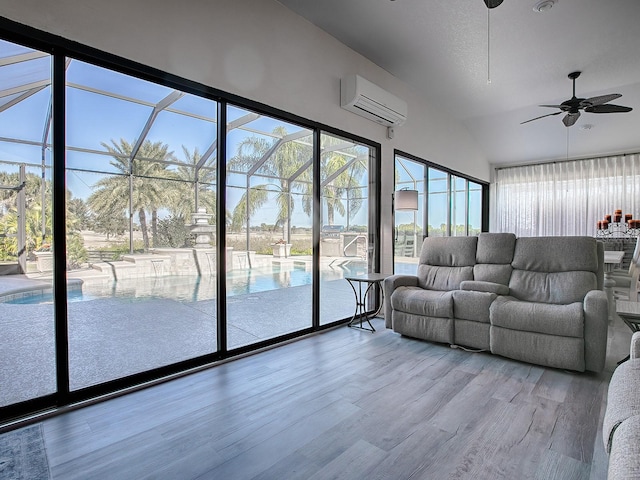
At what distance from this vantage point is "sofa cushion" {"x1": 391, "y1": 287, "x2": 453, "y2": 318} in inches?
133

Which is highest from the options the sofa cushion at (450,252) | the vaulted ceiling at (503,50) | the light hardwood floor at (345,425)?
the vaulted ceiling at (503,50)

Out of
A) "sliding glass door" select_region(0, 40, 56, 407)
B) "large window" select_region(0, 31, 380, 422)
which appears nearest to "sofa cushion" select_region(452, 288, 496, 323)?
"large window" select_region(0, 31, 380, 422)

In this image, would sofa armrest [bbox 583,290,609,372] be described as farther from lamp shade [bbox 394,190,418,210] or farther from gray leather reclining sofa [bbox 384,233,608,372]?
lamp shade [bbox 394,190,418,210]

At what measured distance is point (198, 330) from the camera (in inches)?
124

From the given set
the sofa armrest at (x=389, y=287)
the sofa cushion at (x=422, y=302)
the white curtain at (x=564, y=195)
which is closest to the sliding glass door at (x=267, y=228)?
the sofa armrest at (x=389, y=287)

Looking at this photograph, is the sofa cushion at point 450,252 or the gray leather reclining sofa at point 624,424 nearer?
the gray leather reclining sofa at point 624,424

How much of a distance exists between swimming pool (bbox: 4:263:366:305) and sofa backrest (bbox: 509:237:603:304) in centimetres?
192

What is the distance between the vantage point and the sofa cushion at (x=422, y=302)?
3382 mm

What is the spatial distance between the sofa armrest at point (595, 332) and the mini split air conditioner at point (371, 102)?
9.51ft

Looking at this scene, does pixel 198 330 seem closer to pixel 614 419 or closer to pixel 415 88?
pixel 614 419

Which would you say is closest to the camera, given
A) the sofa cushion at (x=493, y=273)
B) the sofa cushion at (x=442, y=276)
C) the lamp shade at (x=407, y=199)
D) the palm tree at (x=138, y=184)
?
the palm tree at (x=138, y=184)

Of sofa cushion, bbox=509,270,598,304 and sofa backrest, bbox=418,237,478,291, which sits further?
sofa backrest, bbox=418,237,478,291

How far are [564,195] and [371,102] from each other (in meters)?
5.58

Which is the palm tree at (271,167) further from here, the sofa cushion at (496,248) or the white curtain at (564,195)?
the white curtain at (564,195)
